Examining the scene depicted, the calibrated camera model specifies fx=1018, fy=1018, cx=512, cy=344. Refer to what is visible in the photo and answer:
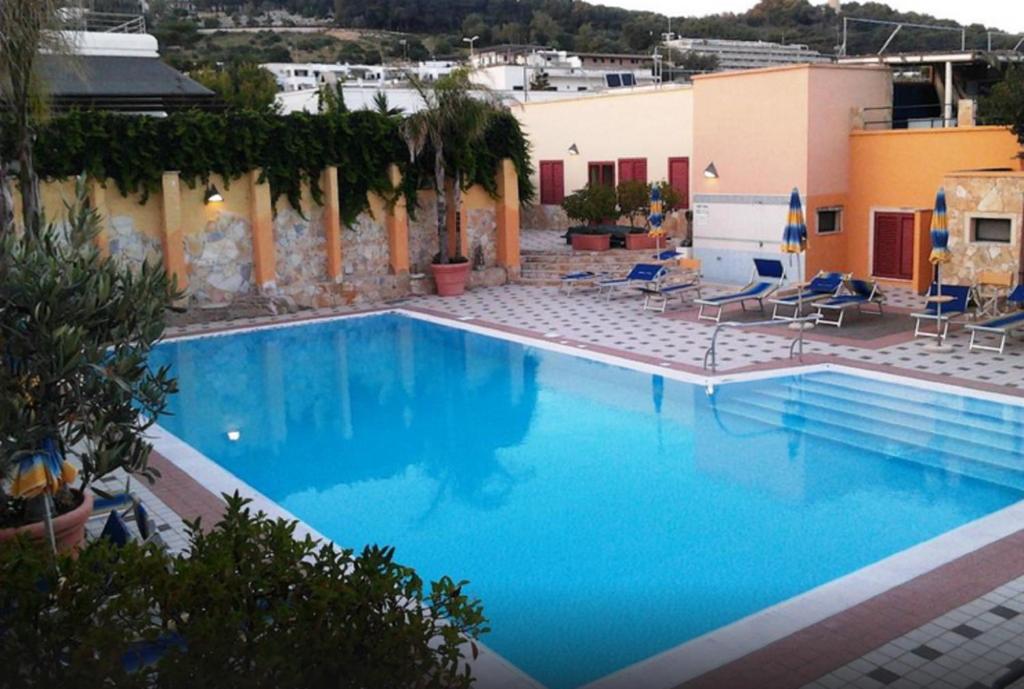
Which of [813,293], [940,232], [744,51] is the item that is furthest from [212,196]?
[744,51]

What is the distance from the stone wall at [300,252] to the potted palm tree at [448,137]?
101 inches

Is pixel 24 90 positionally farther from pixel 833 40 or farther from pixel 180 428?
pixel 833 40

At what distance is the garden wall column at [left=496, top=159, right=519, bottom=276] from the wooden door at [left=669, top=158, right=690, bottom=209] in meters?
6.32

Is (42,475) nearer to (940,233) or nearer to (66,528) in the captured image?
(66,528)

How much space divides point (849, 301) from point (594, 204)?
34.2 feet

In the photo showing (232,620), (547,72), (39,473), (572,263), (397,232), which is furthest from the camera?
(547,72)

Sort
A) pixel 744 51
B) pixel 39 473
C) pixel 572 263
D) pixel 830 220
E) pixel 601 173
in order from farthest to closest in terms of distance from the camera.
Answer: pixel 744 51 < pixel 601 173 < pixel 572 263 < pixel 830 220 < pixel 39 473

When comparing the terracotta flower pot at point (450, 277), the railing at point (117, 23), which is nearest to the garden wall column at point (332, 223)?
the terracotta flower pot at point (450, 277)

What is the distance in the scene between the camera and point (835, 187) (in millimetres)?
21672

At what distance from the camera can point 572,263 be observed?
25.0 meters

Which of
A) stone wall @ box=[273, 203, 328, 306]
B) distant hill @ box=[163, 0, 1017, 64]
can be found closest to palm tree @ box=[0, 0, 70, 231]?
stone wall @ box=[273, 203, 328, 306]

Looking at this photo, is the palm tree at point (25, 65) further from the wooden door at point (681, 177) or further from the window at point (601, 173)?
the window at point (601, 173)

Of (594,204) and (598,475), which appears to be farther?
(594,204)

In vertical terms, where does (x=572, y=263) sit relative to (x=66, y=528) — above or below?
above
